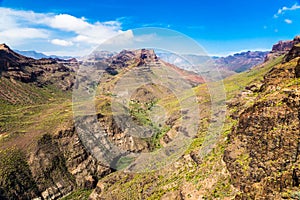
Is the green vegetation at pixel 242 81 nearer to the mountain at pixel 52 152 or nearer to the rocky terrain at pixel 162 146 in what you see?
the rocky terrain at pixel 162 146

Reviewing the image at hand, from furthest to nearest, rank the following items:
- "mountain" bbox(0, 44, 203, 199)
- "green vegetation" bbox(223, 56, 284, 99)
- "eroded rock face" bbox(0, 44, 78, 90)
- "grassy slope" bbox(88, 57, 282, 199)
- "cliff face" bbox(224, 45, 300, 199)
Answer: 1. "eroded rock face" bbox(0, 44, 78, 90)
2. "green vegetation" bbox(223, 56, 284, 99)
3. "mountain" bbox(0, 44, 203, 199)
4. "grassy slope" bbox(88, 57, 282, 199)
5. "cliff face" bbox(224, 45, 300, 199)

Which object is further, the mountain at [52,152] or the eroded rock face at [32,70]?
the eroded rock face at [32,70]

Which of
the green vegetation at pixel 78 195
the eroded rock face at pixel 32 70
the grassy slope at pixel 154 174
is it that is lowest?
the green vegetation at pixel 78 195

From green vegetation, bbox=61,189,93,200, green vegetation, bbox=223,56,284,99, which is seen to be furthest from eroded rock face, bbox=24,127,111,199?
green vegetation, bbox=223,56,284,99

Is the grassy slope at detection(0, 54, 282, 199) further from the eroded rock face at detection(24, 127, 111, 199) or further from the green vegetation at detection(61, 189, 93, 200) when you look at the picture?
the eroded rock face at detection(24, 127, 111, 199)

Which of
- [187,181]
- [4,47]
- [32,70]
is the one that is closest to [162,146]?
[187,181]

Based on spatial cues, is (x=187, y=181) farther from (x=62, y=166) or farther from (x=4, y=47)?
(x=4, y=47)

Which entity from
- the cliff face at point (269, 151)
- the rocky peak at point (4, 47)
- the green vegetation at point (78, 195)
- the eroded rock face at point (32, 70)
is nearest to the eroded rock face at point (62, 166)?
the green vegetation at point (78, 195)
